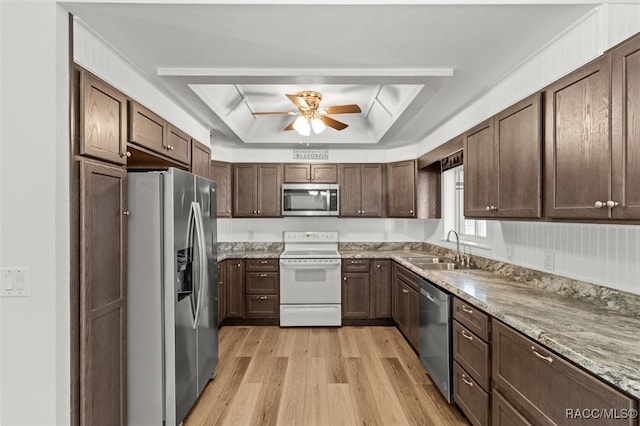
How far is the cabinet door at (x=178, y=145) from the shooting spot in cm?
281

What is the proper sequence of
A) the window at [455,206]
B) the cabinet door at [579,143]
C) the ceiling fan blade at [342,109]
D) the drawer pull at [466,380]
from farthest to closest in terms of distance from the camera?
1. the window at [455,206]
2. the ceiling fan blade at [342,109]
3. the drawer pull at [466,380]
4. the cabinet door at [579,143]

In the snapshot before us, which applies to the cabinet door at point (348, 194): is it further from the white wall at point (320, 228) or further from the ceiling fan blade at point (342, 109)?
the ceiling fan blade at point (342, 109)

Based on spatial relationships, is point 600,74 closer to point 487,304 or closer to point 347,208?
point 487,304

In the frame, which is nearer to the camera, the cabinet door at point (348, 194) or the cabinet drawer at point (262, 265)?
the cabinet drawer at point (262, 265)

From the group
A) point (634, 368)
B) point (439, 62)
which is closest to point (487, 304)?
point (634, 368)

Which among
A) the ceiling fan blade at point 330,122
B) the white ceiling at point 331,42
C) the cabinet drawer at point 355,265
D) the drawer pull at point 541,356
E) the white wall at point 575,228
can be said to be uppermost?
the white ceiling at point 331,42

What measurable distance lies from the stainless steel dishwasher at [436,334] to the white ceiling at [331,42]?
1.62m

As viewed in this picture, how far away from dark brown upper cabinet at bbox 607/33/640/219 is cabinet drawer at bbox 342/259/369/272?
3.22 meters
